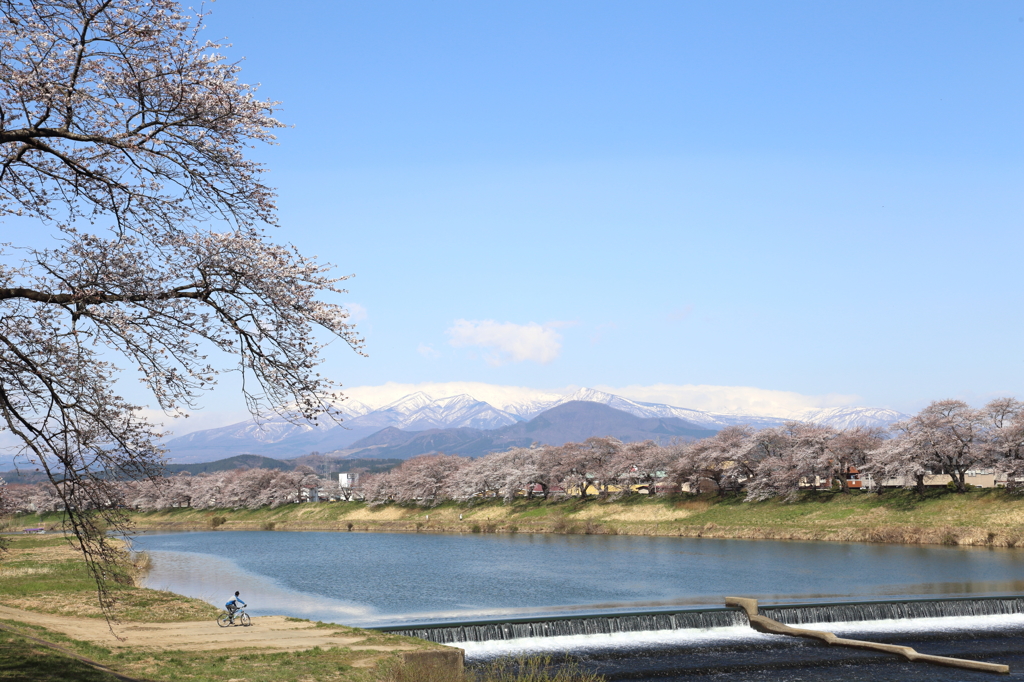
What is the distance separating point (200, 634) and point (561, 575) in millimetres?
27821

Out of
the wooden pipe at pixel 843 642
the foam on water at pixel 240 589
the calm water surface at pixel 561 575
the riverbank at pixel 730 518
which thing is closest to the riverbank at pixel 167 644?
the foam on water at pixel 240 589

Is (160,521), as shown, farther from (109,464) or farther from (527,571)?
(109,464)

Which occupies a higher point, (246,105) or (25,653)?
(246,105)

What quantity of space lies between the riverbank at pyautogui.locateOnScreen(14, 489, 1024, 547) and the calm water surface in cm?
421

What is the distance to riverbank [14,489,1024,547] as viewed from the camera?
63.3 metres

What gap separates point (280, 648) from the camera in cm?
2550

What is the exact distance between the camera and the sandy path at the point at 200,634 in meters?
26.1

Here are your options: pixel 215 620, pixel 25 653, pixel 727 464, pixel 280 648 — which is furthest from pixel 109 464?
pixel 727 464

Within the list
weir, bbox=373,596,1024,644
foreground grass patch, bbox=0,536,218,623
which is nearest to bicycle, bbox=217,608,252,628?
foreground grass patch, bbox=0,536,218,623

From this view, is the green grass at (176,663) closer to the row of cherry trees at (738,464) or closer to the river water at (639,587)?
the river water at (639,587)

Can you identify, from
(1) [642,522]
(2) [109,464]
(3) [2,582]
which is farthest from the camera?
(1) [642,522]

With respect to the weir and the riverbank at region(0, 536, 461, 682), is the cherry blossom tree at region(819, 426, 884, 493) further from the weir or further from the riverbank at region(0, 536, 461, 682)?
the riverbank at region(0, 536, 461, 682)

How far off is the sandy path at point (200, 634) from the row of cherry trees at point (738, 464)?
14257 mm

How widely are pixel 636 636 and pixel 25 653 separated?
2277 centimetres
